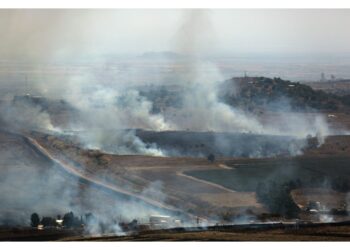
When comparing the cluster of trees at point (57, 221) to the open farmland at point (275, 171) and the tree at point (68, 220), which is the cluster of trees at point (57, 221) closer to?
the tree at point (68, 220)

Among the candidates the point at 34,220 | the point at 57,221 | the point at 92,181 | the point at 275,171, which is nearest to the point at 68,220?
the point at 57,221

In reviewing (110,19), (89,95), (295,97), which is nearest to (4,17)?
(110,19)

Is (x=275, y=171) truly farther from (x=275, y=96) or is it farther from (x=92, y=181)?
(x=275, y=96)

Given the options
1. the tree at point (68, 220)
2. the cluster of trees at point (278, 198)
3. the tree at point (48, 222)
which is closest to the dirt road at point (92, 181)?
the tree at point (68, 220)

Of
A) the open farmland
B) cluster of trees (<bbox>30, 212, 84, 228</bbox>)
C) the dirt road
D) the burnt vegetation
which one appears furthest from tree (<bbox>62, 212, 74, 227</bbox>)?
the burnt vegetation

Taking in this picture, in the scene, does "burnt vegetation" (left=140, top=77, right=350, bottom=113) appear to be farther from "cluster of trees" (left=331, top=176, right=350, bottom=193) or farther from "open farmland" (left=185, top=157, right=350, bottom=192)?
"cluster of trees" (left=331, top=176, right=350, bottom=193)

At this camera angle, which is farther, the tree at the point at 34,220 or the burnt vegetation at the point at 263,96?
the burnt vegetation at the point at 263,96

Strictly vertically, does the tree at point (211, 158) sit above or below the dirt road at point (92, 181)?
above
